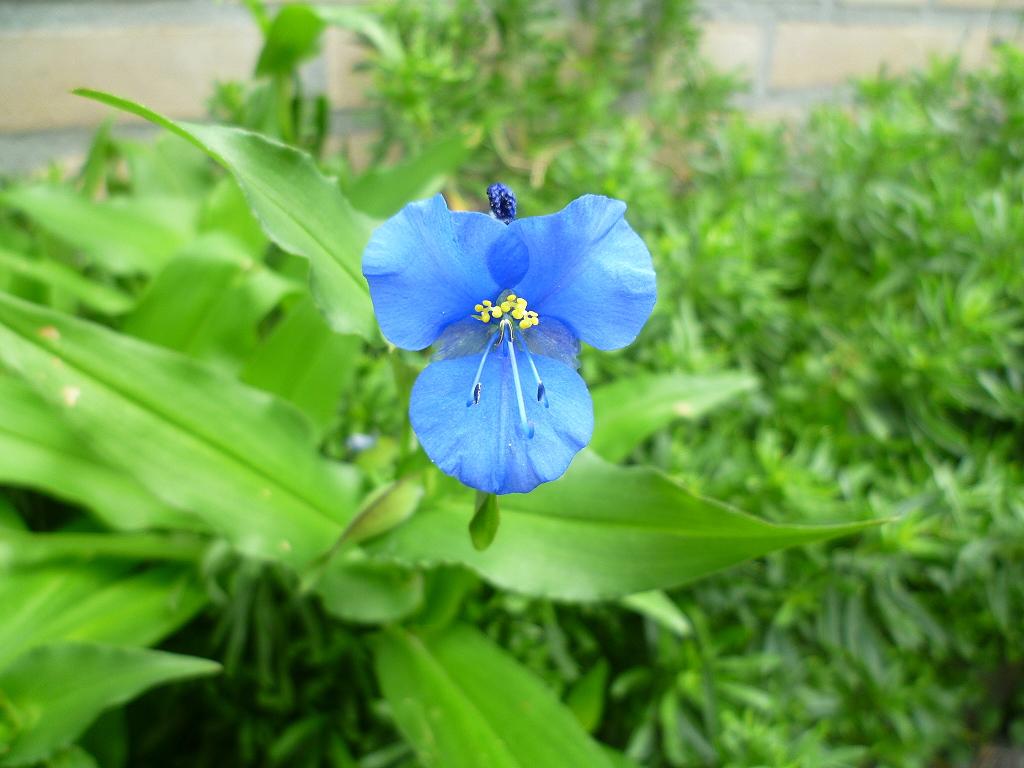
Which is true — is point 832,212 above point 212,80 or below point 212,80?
below

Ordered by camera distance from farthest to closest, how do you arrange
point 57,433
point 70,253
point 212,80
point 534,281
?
point 212,80 < point 70,253 < point 57,433 < point 534,281

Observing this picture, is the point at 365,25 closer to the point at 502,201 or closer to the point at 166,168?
the point at 166,168

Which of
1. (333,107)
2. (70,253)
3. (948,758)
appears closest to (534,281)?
(70,253)

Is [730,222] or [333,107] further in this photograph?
[333,107]

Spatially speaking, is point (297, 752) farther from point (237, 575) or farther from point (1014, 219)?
point (1014, 219)

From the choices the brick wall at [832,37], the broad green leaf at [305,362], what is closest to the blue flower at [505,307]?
the broad green leaf at [305,362]

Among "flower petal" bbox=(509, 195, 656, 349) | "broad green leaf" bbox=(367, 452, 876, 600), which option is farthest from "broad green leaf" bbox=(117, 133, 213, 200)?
"flower petal" bbox=(509, 195, 656, 349)

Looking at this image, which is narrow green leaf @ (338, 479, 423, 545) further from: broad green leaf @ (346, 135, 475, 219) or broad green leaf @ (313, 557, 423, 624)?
broad green leaf @ (346, 135, 475, 219)

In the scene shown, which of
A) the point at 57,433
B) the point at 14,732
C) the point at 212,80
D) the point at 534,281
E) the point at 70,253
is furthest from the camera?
the point at 212,80
